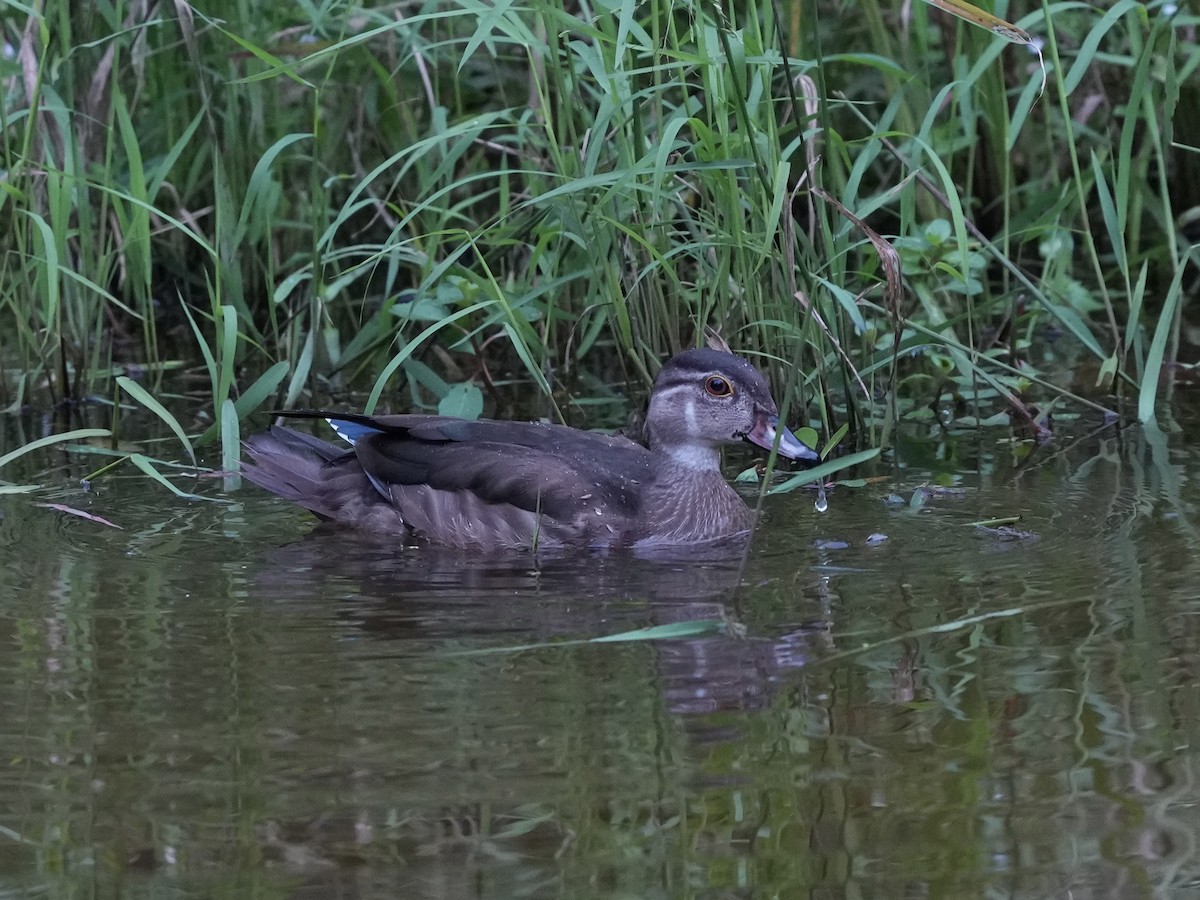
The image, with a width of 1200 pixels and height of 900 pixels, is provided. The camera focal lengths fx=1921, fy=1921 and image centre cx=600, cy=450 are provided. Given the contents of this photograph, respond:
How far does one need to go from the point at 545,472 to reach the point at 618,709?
1.78 m

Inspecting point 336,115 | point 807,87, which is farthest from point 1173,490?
point 336,115

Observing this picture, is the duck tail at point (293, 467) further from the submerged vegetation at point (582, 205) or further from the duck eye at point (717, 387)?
the duck eye at point (717, 387)

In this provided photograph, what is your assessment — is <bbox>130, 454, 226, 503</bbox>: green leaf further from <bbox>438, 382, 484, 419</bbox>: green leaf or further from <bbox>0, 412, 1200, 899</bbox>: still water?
<bbox>438, 382, 484, 419</bbox>: green leaf

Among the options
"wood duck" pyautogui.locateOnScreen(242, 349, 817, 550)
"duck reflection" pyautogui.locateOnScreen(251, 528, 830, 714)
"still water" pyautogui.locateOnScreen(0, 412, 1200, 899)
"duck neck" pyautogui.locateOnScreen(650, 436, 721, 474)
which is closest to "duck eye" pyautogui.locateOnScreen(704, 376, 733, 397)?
"wood duck" pyautogui.locateOnScreen(242, 349, 817, 550)

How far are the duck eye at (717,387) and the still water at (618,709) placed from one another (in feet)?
1.31

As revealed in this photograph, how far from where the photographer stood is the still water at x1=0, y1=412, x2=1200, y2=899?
298 cm

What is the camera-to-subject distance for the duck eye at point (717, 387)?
5500mm

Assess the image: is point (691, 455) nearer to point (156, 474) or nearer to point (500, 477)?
point (500, 477)

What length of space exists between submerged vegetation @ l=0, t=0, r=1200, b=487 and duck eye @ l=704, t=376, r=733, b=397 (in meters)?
0.25

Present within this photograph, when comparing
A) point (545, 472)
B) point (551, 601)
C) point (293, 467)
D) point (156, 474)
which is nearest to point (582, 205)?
point (545, 472)

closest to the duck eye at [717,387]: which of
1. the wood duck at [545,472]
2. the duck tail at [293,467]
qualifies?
the wood duck at [545,472]

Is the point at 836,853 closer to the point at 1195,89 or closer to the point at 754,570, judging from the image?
the point at 754,570

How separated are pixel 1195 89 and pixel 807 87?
2881mm

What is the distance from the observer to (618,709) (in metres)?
3.67
